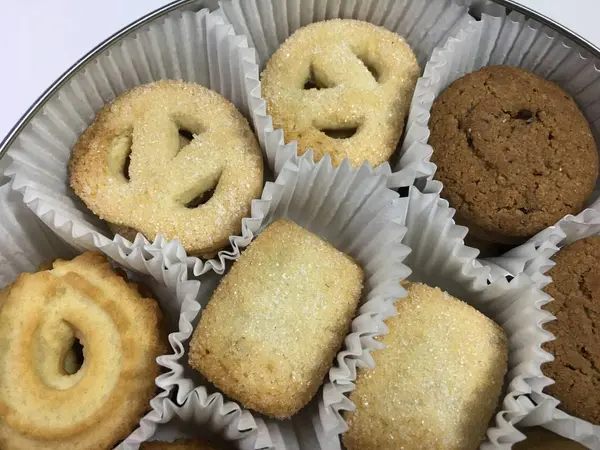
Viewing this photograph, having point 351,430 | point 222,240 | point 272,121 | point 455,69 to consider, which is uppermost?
point 455,69

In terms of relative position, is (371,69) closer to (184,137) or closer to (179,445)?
(184,137)

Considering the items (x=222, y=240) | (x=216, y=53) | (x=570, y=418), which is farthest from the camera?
(x=216, y=53)

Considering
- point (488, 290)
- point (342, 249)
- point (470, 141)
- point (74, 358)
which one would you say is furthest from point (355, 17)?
point (74, 358)

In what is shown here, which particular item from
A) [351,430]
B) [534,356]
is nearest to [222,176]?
[351,430]

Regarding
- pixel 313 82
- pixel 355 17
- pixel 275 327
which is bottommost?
pixel 275 327

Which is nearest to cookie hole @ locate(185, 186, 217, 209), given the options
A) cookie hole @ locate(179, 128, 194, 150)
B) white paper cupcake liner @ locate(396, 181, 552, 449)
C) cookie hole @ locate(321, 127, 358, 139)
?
cookie hole @ locate(179, 128, 194, 150)

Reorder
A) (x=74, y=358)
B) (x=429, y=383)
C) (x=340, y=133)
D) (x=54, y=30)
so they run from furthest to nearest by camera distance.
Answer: (x=54, y=30), (x=340, y=133), (x=74, y=358), (x=429, y=383)

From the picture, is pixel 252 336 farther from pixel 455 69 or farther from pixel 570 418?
pixel 455 69
